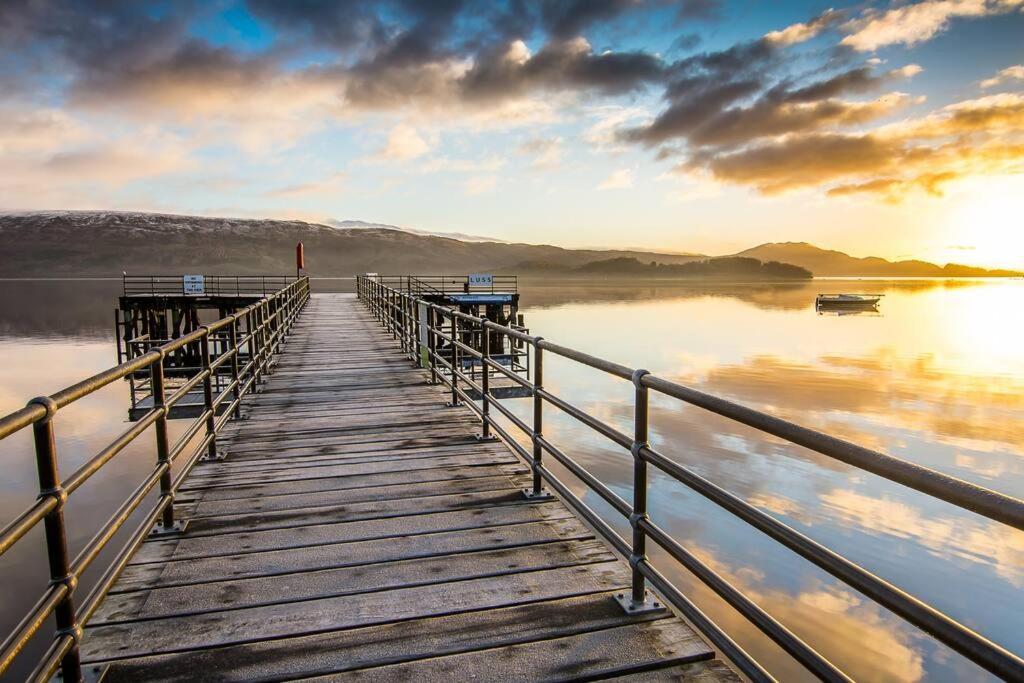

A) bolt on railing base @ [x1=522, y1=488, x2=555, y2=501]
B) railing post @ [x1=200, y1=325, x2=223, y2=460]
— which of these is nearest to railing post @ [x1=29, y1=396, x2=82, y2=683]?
railing post @ [x1=200, y1=325, x2=223, y2=460]

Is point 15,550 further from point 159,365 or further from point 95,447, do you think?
point 159,365

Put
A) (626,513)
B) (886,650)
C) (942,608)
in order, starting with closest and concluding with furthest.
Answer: (626,513) < (886,650) < (942,608)

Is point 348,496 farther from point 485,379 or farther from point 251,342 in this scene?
point 251,342

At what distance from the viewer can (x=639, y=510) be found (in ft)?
9.28

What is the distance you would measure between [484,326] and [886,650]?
754 cm

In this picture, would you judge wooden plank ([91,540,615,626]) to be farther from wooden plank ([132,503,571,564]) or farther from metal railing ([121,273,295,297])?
metal railing ([121,273,295,297])

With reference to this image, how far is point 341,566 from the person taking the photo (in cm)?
336

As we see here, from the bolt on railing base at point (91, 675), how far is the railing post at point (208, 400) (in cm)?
241

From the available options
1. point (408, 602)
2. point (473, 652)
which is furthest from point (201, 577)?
point (473, 652)

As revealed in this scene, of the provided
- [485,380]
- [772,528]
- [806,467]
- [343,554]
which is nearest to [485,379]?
[485,380]

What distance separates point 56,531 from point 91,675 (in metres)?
0.71

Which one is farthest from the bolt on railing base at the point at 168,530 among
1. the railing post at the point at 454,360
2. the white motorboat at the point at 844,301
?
the white motorboat at the point at 844,301

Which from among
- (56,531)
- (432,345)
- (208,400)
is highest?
(56,531)

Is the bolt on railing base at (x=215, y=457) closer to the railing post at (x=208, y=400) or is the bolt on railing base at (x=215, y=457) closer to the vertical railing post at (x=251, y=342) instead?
the railing post at (x=208, y=400)
